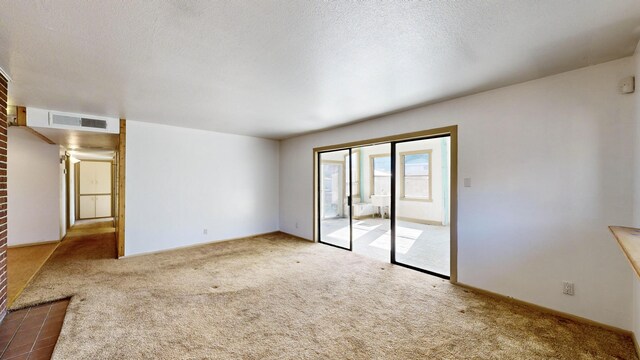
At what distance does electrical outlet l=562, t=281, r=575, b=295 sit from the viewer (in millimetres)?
2516

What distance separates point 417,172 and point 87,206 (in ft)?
35.8

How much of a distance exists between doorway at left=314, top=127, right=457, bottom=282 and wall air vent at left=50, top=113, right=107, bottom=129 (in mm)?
3915

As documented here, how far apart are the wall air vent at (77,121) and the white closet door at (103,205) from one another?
638 centimetres

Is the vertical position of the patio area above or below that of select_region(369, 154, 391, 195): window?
below

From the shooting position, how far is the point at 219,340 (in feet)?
7.20

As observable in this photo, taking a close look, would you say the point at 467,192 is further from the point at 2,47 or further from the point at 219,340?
the point at 2,47

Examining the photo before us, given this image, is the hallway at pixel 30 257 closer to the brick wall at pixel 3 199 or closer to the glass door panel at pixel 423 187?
the brick wall at pixel 3 199

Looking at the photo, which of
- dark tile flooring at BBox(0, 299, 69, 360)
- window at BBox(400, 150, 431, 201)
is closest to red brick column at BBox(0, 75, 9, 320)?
dark tile flooring at BBox(0, 299, 69, 360)

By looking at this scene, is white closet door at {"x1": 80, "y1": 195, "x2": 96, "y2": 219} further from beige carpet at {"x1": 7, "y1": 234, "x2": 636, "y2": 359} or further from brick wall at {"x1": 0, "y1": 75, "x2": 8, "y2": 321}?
brick wall at {"x1": 0, "y1": 75, "x2": 8, "y2": 321}

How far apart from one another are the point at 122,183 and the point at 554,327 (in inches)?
244

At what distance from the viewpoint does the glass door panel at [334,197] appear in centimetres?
586

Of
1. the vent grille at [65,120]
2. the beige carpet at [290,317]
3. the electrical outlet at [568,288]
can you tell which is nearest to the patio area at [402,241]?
the beige carpet at [290,317]

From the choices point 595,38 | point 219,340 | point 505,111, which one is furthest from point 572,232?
point 219,340

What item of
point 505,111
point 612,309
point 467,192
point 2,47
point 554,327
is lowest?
point 554,327
